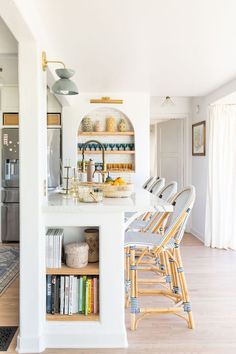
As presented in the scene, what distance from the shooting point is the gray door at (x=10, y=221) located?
550cm

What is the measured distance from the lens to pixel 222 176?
525 centimetres

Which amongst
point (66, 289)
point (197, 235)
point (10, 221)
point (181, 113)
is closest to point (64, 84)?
point (66, 289)

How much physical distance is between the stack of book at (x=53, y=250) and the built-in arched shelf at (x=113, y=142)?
3.06 metres

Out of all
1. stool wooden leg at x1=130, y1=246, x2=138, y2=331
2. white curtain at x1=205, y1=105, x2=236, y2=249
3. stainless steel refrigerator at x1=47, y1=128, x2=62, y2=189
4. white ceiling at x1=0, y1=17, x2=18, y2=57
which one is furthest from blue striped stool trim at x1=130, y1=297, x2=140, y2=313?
stainless steel refrigerator at x1=47, y1=128, x2=62, y2=189

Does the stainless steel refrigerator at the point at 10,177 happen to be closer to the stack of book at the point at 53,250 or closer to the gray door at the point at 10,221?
the gray door at the point at 10,221

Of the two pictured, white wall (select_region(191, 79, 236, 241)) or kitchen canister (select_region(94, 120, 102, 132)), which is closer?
kitchen canister (select_region(94, 120, 102, 132))

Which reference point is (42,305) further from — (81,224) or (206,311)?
(206,311)

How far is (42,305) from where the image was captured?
7.84ft

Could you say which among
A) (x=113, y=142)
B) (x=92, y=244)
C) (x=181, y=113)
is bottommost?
(x=92, y=244)

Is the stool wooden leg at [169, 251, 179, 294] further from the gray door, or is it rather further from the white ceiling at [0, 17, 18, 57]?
the gray door

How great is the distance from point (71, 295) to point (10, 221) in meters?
3.37

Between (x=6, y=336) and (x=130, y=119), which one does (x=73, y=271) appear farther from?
(x=130, y=119)

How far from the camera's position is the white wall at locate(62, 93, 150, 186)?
541 cm

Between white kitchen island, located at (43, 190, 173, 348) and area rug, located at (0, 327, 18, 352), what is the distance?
0.92 feet
